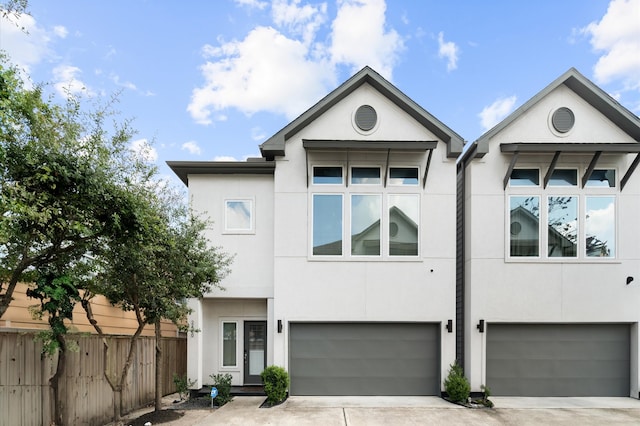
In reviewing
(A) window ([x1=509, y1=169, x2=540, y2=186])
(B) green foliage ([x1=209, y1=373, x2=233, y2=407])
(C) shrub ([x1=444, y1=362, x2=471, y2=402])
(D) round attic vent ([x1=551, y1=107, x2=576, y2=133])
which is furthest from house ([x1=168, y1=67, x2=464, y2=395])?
(D) round attic vent ([x1=551, y1=107, x2=576, y2=133])

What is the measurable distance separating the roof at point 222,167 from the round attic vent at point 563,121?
782 centimetres

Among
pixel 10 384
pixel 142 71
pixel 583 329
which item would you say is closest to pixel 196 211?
pixel 142 71

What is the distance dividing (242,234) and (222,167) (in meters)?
1.95

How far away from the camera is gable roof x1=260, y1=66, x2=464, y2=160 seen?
10.5 m

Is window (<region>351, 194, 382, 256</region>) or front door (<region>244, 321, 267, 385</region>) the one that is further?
front door (<region>244, 321, 267, 385</region>)

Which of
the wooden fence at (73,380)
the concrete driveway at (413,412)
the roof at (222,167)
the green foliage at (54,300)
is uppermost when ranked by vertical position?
the roof at (222,167)

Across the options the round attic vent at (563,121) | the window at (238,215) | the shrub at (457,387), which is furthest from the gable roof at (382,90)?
the shrub at (457,387)

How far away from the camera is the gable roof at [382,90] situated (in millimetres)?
10461

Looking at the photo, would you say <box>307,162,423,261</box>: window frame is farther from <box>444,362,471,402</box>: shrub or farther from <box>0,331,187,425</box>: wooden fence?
<box>0,331,187,425</box>: wooden fence

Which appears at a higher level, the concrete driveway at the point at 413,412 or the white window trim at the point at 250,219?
the white window trim at the point at 250,219

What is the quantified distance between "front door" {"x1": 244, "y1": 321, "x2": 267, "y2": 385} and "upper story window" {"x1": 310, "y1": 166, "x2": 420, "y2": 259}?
2.94 metres

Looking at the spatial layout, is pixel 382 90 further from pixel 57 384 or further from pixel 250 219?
pixel 57 384

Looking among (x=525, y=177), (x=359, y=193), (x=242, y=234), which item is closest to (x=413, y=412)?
(x=359, y=193)

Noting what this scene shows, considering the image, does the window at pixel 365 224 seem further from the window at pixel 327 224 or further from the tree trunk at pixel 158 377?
the tree trunk at pixel 158 377
